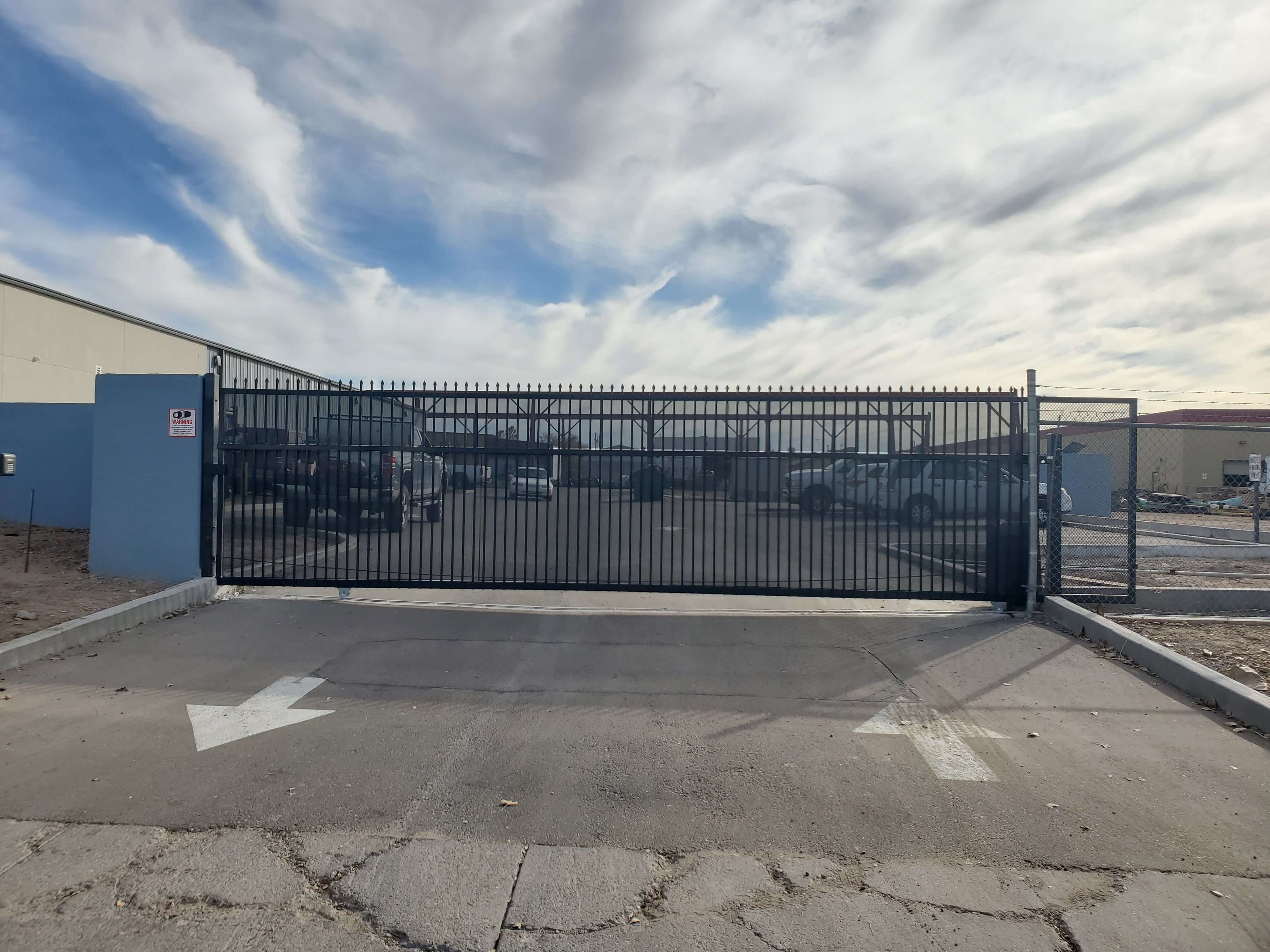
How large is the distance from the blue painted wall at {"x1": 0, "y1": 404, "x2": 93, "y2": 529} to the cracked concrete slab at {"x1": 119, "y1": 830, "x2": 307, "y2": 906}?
12.5m

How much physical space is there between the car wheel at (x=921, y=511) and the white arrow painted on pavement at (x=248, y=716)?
5.89 m

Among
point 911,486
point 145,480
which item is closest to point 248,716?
point 145,480

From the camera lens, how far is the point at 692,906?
301 centimetres

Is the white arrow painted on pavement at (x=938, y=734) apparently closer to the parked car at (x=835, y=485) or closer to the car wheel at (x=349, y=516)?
the parked car at (x=835, y=485)

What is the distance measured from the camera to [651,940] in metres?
2.80

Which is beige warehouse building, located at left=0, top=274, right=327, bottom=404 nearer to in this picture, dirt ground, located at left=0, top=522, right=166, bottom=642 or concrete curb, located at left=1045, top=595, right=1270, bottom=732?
dirt ground, located at left=0, top=522, right=166, bottom=642

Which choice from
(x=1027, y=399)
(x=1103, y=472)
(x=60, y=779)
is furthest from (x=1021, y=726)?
(x=1103, y=472)

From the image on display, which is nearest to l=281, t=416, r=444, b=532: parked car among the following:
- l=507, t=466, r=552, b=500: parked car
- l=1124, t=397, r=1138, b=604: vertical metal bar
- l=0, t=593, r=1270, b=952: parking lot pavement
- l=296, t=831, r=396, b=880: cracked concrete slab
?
l=507, t=466, r=552, b=500: parked car

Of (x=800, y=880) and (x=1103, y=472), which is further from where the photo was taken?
(x=1103, y=472)

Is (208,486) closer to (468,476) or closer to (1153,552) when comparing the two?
(468,476)

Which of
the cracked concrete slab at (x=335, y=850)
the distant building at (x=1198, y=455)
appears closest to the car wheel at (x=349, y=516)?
the cracked concrete slab at (x=335, y=850)

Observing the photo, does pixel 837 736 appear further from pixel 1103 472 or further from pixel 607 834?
pixel 1103 472

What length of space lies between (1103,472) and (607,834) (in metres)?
15.0

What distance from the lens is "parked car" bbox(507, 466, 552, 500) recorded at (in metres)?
8.18
